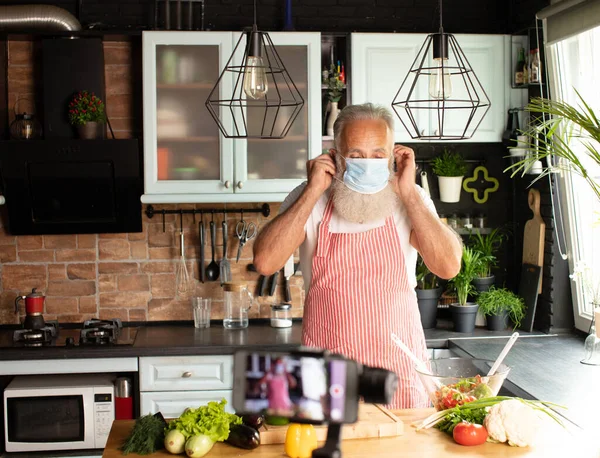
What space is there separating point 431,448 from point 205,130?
2.59 metres

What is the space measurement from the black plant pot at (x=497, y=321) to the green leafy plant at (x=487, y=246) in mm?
269

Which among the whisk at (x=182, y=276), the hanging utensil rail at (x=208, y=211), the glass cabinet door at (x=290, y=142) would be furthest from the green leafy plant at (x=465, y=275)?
the whisk at (x=182, y=276)

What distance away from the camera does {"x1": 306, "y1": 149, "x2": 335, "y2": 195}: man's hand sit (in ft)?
8.82

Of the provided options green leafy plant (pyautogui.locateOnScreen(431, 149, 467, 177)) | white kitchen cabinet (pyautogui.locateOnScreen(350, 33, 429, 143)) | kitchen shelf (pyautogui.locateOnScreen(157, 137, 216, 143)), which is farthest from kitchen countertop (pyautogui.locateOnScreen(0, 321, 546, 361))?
white kitchen cabinet (pyautogui.locateOnScreen(350, 33, 429, 143))

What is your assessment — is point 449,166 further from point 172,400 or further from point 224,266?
point 172,400

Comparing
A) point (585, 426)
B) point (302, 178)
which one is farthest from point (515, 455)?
point (302, 178)

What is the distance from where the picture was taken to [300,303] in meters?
4.79

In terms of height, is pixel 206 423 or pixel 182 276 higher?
pixel 182 276

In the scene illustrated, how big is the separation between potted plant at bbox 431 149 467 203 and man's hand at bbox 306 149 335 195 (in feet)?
7.01

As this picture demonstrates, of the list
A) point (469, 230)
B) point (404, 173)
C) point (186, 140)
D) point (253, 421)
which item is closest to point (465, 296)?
point (469, 230)

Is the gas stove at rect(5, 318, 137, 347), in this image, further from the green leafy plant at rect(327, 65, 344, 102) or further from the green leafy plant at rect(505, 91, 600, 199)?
the green leafy plant at rect(505, 91, 600, 199)

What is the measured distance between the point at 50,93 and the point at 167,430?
8.89 ft

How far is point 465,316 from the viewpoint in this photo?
4.48 meters

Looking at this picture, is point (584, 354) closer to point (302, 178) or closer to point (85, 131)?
point (302, 178)
